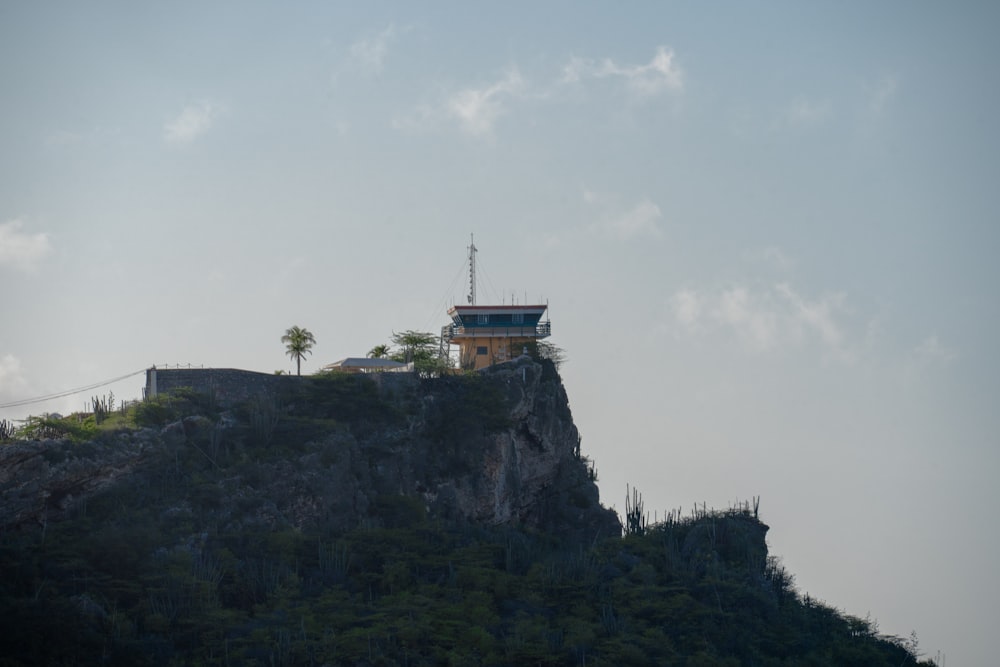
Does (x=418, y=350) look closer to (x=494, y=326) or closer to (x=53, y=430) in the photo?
(x=494, y=326)

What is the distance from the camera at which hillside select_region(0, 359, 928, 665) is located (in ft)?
151

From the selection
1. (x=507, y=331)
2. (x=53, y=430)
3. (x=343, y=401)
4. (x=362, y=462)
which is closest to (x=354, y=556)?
(x=362, y=462)

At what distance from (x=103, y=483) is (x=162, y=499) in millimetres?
2462

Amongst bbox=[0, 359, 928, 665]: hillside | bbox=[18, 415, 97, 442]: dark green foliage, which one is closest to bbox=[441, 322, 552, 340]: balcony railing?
bbox=[0, 359, 928, 665]: hillside

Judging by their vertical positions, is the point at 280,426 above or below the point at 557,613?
above

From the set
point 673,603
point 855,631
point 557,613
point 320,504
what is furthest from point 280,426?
point 855,631

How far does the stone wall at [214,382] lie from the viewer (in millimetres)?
59438

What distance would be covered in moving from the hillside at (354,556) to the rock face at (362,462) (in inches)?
4.0

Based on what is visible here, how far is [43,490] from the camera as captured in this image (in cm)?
4981

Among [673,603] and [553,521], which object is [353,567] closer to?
[673,603]

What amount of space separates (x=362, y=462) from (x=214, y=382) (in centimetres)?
798

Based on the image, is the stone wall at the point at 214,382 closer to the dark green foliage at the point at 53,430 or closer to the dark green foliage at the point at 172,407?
the dark green foliage at the point at 172,407

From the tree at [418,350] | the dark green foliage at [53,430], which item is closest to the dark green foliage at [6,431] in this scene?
the dark green foliage at [53,430]

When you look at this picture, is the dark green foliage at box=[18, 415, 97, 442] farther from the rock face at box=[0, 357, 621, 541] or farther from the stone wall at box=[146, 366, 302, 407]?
A: the stone wall at box=[146, 366, 302, 407]
